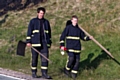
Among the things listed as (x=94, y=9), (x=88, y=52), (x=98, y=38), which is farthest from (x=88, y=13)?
(x=88, y=52)

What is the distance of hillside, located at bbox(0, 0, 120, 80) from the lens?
11.9m

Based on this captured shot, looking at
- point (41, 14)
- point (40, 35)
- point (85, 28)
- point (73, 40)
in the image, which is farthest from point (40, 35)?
point (85, 28)

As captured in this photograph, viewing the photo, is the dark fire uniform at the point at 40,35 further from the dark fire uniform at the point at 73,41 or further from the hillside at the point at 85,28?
the hillside at the point at 85,28

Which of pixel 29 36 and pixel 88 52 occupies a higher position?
pixel 29 36

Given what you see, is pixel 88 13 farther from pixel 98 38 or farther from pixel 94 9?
pixel 98 38

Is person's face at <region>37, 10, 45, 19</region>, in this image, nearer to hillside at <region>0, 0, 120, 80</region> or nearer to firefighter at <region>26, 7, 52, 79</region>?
firefighter at <region>26, 7, 52, 79</region>

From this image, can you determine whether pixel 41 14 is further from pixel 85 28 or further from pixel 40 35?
pixel 85 28

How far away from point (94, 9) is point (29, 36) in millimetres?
8404

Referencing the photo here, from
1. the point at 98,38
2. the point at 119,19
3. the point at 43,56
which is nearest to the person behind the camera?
the point at 43,56

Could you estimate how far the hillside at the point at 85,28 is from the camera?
1193cm

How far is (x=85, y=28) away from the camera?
16.0 meters

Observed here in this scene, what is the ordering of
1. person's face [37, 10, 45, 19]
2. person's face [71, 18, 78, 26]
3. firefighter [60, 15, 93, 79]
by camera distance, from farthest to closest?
firefighter [60, 15, 93, 79] → person's face [71, 18, 78, 26] → person's face [37, 10, 45, 19]

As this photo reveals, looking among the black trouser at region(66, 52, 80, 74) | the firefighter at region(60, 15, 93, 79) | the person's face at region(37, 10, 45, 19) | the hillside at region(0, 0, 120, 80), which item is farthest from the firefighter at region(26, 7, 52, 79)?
the hillside at region(0, 0, 120, 80)

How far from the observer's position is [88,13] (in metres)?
17.8
